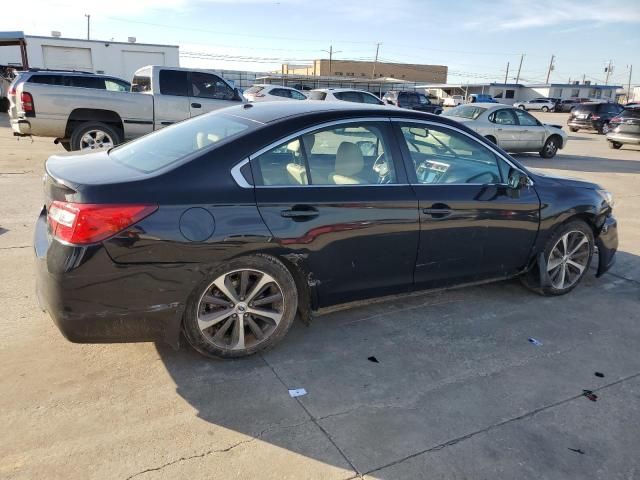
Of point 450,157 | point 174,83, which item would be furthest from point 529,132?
point 450,157

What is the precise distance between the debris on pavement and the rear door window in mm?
9039

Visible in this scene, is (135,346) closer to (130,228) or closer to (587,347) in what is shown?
(130,228)

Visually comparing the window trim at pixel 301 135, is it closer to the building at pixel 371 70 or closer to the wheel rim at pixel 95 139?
the wheel rim at pixel 95 139

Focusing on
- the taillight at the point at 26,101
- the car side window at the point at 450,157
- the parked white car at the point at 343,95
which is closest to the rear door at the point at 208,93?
the taillight at the point at 26,101

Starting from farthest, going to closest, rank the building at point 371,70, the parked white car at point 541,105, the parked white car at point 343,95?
the building at point 371,70 < the parked white car at point 541,105 < the parked white car at point 343,95

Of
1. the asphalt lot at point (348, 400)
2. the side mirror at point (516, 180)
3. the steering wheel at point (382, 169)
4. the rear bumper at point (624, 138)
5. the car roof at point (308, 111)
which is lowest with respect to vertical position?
the asphalt lot at point (348, 400)

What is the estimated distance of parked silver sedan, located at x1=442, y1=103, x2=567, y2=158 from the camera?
1346 cm

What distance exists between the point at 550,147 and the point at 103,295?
1488 centimetres

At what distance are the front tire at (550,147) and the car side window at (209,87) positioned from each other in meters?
9.31

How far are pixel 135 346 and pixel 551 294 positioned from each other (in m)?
3.57

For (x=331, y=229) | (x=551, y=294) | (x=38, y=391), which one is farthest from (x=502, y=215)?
(x=38, y=391)

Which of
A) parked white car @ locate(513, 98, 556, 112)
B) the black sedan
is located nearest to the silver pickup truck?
the black sedan

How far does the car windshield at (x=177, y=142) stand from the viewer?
125 inches

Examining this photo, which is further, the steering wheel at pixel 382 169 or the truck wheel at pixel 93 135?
the truck wheel at pixel 93 135
